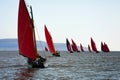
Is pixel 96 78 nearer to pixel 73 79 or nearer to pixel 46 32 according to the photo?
pixel 73 79

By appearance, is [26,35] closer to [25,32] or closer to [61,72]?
[25,32]

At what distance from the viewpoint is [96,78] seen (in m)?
56.0

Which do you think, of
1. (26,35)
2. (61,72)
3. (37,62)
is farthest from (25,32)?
(61,72)

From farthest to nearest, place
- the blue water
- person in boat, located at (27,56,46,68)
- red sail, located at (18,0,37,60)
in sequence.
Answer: person in boat, located at (27,56,46,68), red sail, located at (18,0,37,60), the blue water

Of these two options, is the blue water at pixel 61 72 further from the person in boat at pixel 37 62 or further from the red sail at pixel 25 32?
the red sail at pixel 25 32

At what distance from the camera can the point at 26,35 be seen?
69062 millimetres

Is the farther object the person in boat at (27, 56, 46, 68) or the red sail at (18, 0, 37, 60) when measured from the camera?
the person in boat at (27, 56, 46, 68)

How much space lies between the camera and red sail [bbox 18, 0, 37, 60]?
2692 inches

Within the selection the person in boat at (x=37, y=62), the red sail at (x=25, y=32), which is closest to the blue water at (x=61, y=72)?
the person in boat at (x=37, y=62)

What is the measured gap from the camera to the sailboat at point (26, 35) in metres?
68.4

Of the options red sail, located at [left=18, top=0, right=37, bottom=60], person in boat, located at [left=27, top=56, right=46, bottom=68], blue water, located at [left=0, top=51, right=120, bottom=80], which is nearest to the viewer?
blue water, located at [left=0, top=51, right=120, bottom=80]

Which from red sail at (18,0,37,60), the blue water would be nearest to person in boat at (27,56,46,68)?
red sail at (18,0,37,60)

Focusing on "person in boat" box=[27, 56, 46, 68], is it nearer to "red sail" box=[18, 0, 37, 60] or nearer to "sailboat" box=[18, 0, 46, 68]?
"sailboat" box=[18, 0, 46, 68]

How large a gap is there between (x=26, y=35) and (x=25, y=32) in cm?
62
